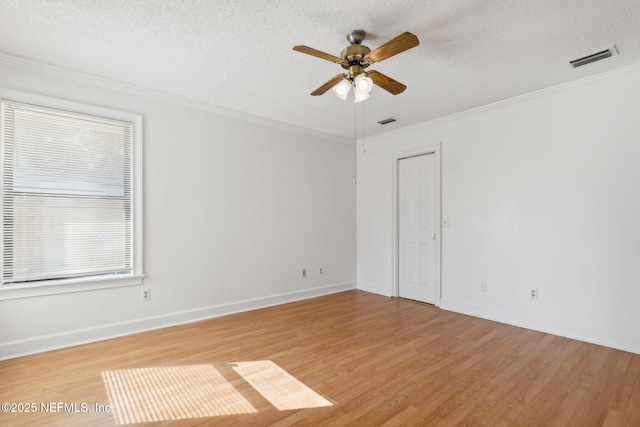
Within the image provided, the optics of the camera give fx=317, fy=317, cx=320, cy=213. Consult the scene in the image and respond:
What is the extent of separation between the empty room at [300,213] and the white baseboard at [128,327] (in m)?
0.02

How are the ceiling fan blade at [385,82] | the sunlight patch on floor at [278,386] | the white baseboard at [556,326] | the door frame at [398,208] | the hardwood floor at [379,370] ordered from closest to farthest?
the hardwood floor at [379,370], the sunlight patch on floor at [278,386], the ceiling fan blade at [385,82], the white baseboard at [556,326], the door frame at [398,208]

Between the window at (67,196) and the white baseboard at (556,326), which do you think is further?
the white baseboard at (556,326)

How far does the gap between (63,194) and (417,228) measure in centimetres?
432

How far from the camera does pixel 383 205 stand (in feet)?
17.1

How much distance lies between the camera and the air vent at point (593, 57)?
8.77 ft

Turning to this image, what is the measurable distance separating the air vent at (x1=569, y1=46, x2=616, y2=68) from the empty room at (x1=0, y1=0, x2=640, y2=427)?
2 centimetres

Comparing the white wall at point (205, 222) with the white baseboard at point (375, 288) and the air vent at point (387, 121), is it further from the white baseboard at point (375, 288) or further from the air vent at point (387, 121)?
the air vent at point (387, 121)

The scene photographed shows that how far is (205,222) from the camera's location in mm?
3939

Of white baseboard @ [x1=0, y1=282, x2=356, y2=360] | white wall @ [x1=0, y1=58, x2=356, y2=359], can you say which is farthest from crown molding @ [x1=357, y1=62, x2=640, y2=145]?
white baseboard @ [x1=0, y1=282, x2=356, y2=360]

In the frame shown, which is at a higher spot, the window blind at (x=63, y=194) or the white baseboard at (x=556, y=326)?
the window blind at (x=63, y=194)

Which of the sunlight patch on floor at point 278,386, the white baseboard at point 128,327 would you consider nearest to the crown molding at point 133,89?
the white baseboard at point 128,327

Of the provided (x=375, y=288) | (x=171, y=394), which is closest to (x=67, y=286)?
(x=171, y=394)

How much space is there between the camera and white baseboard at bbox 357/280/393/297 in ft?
16.8

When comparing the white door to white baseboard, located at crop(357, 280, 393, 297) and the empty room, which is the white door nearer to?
the empty room
